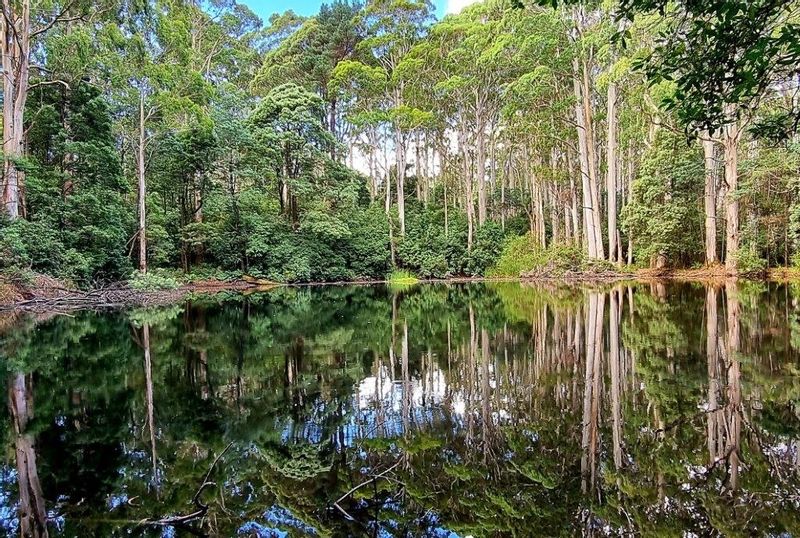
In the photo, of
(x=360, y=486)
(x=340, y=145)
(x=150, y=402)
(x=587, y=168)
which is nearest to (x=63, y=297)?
(x=150, y=402)

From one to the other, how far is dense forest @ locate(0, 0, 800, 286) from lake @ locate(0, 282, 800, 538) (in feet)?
30.6

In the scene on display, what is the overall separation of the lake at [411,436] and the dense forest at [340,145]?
9.31 meters

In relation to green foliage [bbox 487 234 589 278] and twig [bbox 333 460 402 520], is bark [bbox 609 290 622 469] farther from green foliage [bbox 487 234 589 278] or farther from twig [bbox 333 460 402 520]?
green foliage [bbox 487 234 589 278]

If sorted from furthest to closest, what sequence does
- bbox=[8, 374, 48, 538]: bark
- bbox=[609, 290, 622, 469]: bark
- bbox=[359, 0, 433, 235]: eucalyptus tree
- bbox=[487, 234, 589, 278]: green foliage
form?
1. bbox=[359, 0, 433, 235]: eucalyptus tree
2. bbox=[487, 234, 589, 278]: green foliage
3. bbox=[609, 290, 622, 469]: bark
4. bbox=[8, 374, 48, 538]: bark

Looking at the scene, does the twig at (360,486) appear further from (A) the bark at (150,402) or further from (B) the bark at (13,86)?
(B) the bark at (13,86)

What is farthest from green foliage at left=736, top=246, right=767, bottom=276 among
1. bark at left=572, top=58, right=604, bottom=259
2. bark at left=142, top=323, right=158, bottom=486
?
bark at left=142, top=323, right=158, bottom=486

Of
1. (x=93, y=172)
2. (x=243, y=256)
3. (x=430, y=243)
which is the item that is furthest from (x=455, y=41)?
(x=93, y=172)

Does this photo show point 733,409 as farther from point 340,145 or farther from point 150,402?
point 340,145

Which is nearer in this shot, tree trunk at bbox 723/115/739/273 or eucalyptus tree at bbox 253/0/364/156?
tree trunk at bbox 723/115/739/273

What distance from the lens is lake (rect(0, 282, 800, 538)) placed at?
2418 millimetres

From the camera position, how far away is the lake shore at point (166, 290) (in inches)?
503

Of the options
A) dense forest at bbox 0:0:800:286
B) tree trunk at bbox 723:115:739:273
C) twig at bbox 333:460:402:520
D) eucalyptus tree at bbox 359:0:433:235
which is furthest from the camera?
eucalyptus tree at bbox 359:0:433:235

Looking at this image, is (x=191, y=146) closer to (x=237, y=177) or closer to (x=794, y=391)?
(x=237, y=177)

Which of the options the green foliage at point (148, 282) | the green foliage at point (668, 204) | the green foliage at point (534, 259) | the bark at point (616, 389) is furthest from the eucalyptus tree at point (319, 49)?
the bark at point (616, 389)
